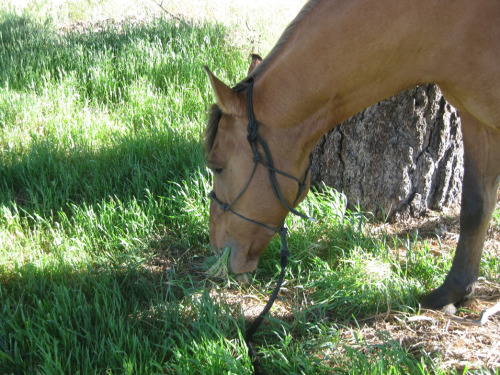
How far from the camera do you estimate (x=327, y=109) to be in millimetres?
1990

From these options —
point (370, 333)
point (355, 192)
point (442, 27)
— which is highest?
point (442, 27)

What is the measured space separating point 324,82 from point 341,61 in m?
0.11

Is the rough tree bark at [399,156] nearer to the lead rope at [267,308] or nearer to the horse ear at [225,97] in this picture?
the lead rope at [267,308]

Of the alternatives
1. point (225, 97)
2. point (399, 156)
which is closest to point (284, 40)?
point (225, 97)

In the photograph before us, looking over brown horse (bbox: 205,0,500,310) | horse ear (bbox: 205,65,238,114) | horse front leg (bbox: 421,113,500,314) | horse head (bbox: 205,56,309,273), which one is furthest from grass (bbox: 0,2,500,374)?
horse ear (bbox: 205,65,238,114)

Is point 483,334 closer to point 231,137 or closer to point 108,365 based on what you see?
point 231,137

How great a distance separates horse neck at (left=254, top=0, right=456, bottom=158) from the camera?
73.4 inches

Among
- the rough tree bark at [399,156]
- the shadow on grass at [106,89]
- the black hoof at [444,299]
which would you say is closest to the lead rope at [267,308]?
the black hoof at [444,299]

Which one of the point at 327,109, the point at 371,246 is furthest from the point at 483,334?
the point at 327,109

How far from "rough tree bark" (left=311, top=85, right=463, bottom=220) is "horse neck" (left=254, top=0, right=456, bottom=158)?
934 millimetres

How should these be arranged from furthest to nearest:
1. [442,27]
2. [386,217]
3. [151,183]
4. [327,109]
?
[151,183]
[386,217]
[327,109]
[442,27]

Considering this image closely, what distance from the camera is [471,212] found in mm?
2443

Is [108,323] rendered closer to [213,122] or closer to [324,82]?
[213,122]

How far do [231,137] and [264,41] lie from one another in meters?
3.74
